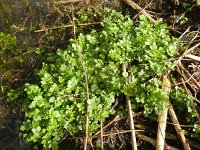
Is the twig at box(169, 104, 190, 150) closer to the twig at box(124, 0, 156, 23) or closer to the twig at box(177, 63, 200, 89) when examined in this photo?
the twig at box(177, 63, 200, 89)

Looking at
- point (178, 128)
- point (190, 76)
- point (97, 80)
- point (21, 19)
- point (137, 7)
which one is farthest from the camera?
point (21, 19)

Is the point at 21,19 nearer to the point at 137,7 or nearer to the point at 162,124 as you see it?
the point at 137,7

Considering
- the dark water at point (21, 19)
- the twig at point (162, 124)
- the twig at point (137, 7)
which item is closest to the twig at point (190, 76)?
the twig at point (162, 124)

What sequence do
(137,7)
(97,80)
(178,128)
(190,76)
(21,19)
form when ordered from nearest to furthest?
(178,128) < (97,80) < (190,76) < (137,7) < (21,19)

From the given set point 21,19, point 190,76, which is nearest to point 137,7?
point 190,76

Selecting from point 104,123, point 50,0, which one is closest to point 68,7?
point 50,0

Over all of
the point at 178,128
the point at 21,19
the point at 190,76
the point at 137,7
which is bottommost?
the point at 178,128

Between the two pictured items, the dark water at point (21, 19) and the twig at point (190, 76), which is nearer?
the twig at point (190, 76)

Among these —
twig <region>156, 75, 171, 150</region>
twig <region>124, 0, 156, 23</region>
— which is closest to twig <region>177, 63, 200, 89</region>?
twig <region>156, 75, 171, 150</region>

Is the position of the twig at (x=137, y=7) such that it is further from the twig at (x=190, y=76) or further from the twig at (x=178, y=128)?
the twig at (x=178, y=128)
